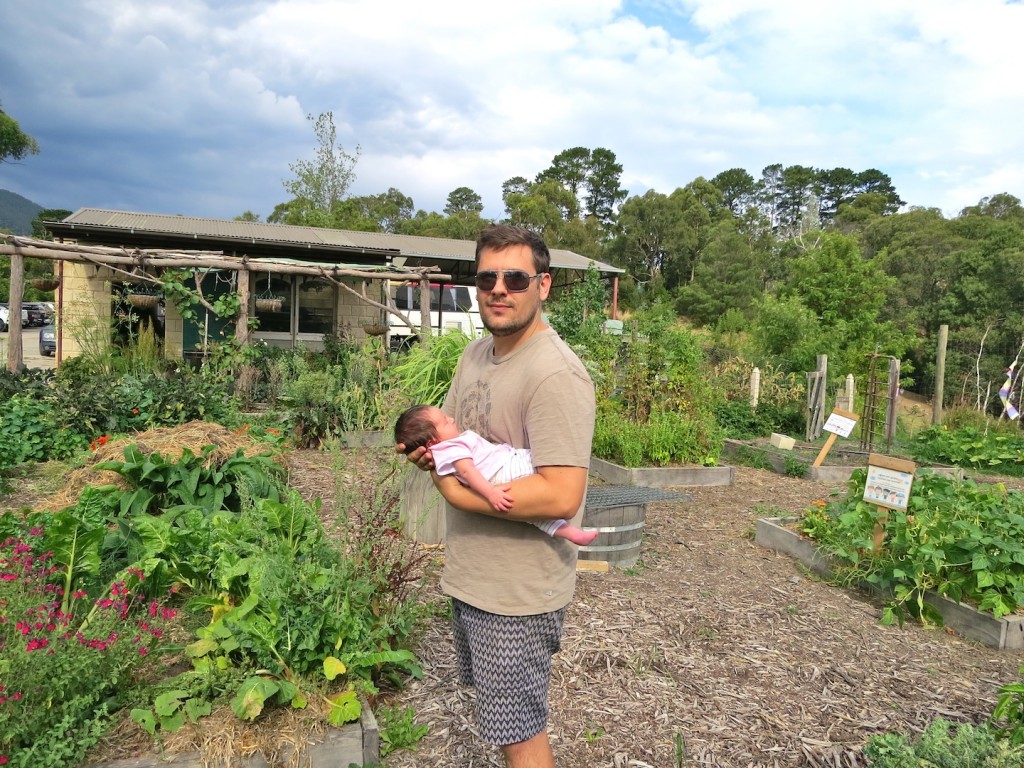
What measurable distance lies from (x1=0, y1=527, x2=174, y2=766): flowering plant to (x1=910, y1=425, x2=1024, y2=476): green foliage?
1039cm

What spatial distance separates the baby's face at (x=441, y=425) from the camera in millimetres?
1807

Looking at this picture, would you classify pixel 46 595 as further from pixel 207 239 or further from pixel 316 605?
pixel 207 239

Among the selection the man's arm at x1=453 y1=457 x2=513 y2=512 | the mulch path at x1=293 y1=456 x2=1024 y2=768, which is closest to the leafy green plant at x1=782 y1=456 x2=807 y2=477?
the mulch path at x1=293 y1=456 x2=1024 y2=768

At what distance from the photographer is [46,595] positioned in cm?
261

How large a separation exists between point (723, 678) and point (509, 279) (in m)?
2.35

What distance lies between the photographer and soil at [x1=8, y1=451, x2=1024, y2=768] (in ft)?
8.39

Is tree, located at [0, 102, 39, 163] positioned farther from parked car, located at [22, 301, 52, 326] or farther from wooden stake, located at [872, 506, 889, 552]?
wooden stake, located at [872, 506, 889, 552]

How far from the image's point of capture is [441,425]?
1.81m

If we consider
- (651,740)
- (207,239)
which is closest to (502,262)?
(651,740)

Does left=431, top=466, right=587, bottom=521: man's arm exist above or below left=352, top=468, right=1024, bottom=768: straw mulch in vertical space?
above

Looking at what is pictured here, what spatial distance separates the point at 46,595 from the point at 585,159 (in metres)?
62.9

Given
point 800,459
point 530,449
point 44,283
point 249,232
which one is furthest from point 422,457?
point 249,232

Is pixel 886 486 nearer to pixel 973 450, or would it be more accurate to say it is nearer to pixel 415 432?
pixel 415 432

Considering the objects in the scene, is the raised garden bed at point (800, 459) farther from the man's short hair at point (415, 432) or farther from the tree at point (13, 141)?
the tree at point (13, 141)
